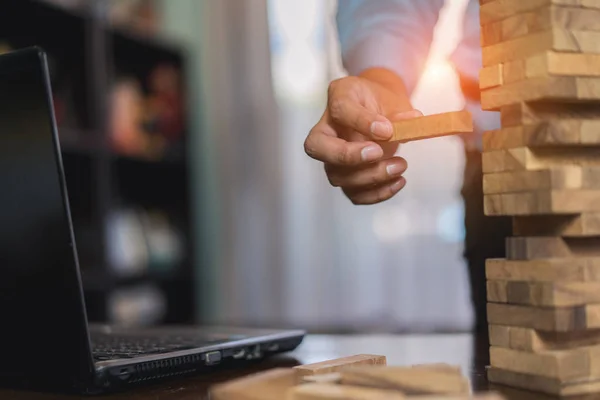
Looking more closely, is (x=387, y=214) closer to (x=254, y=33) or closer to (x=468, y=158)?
(x=254, y=33)

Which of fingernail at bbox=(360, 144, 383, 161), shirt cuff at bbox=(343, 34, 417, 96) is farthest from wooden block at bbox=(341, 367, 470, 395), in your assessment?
shirt cuff at bbox=(343, 34, 417, 96)

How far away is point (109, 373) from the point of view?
74cm

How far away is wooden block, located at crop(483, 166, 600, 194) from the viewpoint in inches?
25.2

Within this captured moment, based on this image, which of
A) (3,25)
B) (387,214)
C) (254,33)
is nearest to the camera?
(3,25)

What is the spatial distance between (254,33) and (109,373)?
2.65 metres

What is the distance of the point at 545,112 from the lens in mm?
680

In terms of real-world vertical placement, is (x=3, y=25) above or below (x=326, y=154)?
above

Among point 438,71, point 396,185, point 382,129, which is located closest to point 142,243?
point 438,71

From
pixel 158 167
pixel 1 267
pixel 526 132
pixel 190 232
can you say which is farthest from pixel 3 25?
pixel 526 132

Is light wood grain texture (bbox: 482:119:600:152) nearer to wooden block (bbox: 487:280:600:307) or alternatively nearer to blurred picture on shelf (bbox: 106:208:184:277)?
wooden block (bbox: 487:280:600:307)

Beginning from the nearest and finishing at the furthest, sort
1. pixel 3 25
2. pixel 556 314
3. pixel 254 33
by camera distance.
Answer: pixel 556 314 < pixel 3 25 < pixel 254 33

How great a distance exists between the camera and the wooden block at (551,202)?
0.64 meters

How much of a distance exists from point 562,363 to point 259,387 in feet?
0.88

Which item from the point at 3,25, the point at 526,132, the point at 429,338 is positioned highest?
the point at 3,25
